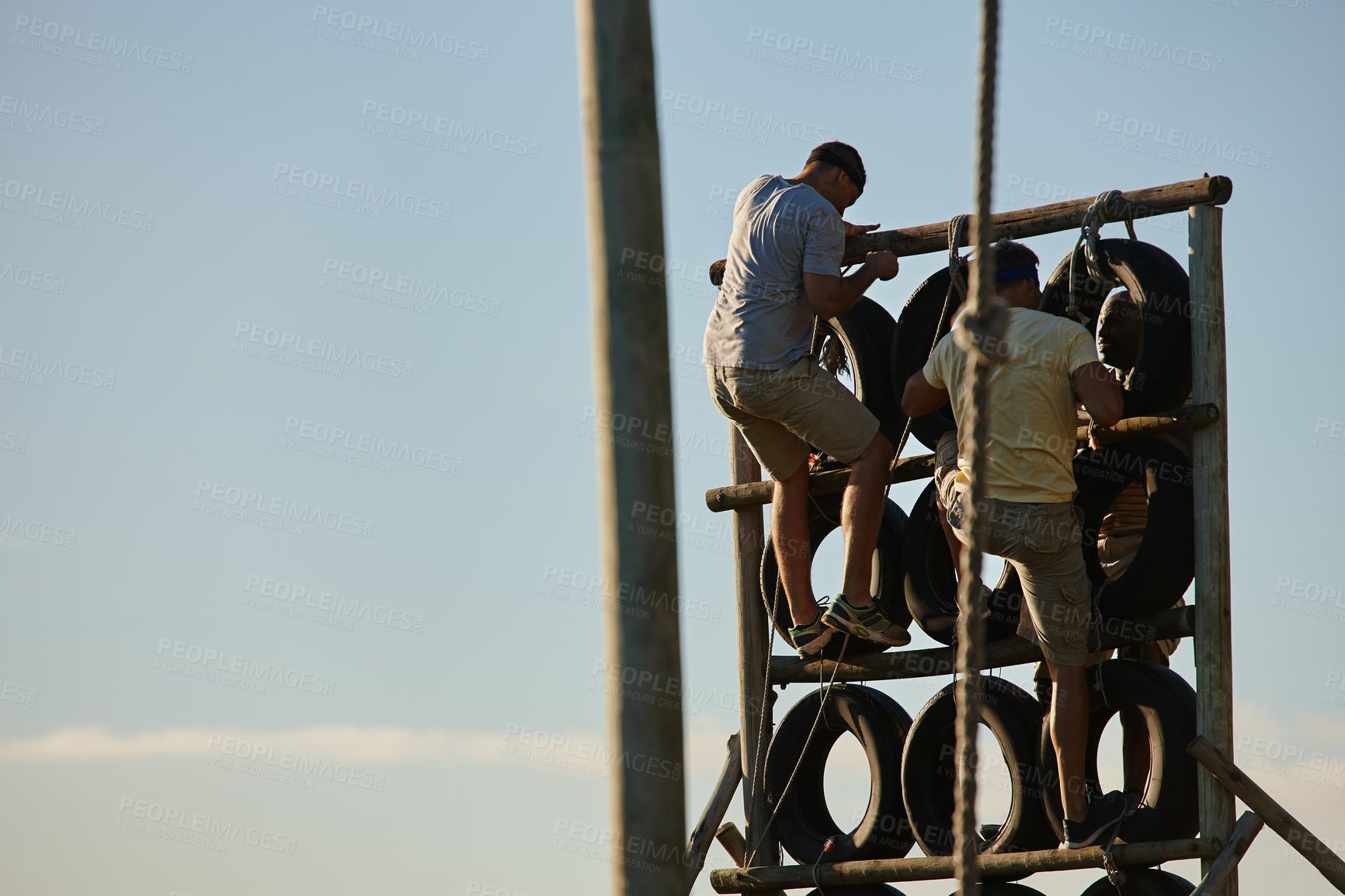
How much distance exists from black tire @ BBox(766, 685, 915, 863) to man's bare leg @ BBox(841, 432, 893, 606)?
2.15 ft

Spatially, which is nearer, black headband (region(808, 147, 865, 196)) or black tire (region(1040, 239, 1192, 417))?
black tire (region(1040, 239, 1192, 417))

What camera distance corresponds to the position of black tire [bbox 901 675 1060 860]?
20.7 ft

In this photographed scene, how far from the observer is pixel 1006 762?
21.0ft

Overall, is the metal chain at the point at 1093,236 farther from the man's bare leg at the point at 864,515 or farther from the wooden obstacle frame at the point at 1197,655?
the man's bare leg at the point at 864,515

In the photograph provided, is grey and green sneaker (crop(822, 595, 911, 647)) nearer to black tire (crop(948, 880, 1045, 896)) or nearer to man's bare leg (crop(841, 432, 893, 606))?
man's bare leg (crop(841, 432, 893, 606))

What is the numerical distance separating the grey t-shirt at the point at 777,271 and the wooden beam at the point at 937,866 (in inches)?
91.1

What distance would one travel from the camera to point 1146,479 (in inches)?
243

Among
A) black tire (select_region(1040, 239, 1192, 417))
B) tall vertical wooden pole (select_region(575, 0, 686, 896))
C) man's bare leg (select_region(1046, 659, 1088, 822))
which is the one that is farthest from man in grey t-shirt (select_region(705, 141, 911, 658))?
tall vertical wooden pole (select_region(575, 0, 686, 896))

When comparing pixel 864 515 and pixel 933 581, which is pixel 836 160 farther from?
pixel 933 581

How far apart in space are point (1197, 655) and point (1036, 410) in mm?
1192

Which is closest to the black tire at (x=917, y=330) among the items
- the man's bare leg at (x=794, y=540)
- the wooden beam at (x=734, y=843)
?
the man's bare leg at (x=794, y=540)

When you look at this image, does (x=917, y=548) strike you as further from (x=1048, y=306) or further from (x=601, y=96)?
(x=601, y=96)

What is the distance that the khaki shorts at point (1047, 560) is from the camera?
5.80 metres

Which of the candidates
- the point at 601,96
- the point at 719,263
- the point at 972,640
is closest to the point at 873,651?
the point at 719,263
